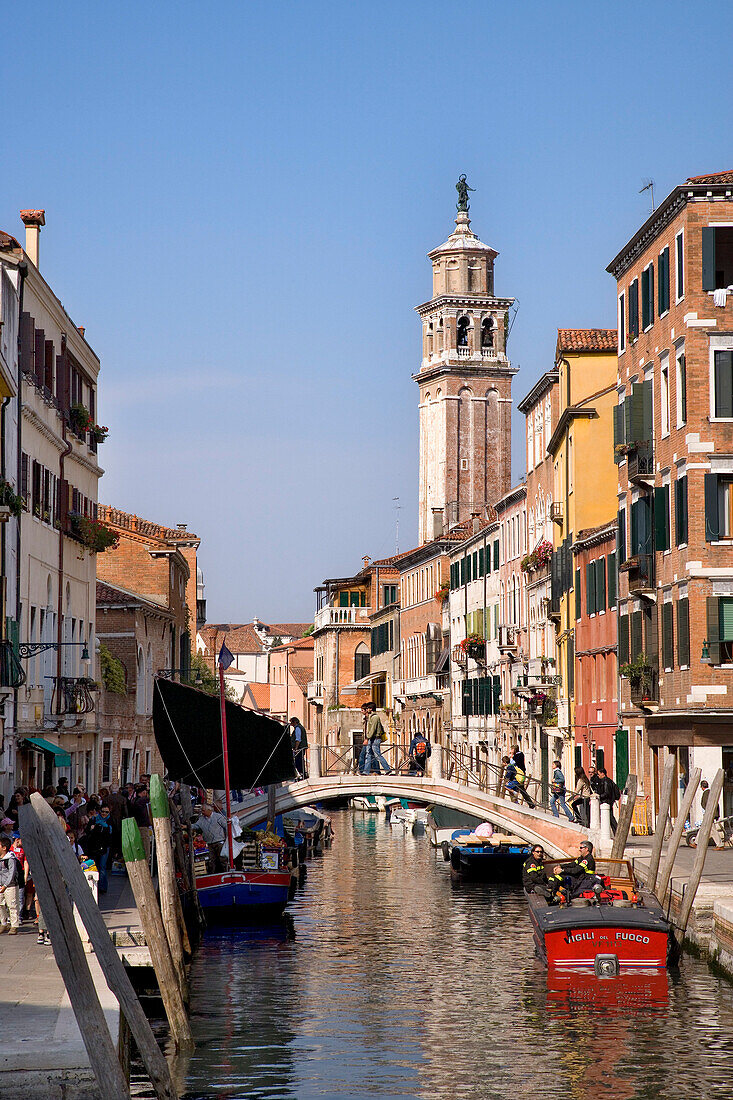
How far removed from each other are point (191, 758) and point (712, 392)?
38.9 feet

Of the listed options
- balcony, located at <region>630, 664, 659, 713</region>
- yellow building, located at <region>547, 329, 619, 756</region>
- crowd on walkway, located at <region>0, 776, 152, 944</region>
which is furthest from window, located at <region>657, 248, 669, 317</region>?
crowd on walkway, located at <region>0, 776, 152, 944</region>

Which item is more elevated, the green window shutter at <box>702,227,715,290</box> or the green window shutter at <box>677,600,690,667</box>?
the green window shutter at <box>702,227,715,290</box>

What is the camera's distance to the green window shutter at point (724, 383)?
30500 mm

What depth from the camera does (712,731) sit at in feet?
Result: 99.0

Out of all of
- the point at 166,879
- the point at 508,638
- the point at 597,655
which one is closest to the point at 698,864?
the point at 166,879

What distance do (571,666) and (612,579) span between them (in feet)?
18.4

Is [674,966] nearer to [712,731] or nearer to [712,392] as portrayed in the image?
[712,731]

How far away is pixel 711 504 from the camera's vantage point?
30312 millimetres

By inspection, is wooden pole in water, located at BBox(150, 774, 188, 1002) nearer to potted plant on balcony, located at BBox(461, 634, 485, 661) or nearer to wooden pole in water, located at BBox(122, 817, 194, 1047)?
wooden pole in water, located at BBox(122, 817, 194, 1047)

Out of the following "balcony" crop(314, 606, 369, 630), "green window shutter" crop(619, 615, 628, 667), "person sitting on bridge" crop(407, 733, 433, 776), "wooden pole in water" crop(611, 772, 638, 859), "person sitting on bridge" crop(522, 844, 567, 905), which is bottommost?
"person sitting on bridge" crop(522, 844, 567, 905)

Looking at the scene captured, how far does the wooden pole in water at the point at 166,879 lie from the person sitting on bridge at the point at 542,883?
4827 mm

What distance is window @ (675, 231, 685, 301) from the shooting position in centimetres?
3091

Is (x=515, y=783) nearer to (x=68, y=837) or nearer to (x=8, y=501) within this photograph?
(x=8, y=501)

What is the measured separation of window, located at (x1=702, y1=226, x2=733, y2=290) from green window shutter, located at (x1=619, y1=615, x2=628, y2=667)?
8.20m
